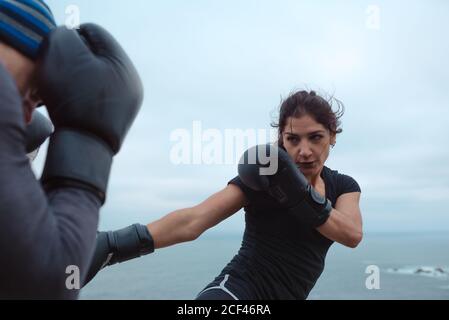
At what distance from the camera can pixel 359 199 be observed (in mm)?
2576

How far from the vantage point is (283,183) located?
2.15 metres

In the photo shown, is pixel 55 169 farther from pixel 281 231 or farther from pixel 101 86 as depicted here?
pixel 281 231

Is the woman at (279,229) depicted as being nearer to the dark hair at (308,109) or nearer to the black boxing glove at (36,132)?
the dark hair at (308,109)

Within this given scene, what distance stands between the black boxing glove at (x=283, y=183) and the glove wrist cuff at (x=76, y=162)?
1.29 metres

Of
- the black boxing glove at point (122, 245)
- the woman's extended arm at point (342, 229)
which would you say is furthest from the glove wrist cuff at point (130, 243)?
the woman's extended arm at point (342, 229)

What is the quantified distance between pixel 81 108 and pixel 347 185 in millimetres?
2072

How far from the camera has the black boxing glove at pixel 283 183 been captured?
2.14 metres

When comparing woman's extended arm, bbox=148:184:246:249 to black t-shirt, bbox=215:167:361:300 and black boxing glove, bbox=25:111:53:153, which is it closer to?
black t-shirt, bbox=215:167:361:300

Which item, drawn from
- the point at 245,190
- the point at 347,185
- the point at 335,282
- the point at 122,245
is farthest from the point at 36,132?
the point at 335,282

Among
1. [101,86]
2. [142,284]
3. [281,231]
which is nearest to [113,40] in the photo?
[101,86]

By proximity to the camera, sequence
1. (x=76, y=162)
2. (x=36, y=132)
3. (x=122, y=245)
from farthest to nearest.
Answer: (x=122, y=245)
(x=36, y=132)
(x=76, y=162)

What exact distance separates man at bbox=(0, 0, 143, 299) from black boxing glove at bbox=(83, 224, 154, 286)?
3.82ft

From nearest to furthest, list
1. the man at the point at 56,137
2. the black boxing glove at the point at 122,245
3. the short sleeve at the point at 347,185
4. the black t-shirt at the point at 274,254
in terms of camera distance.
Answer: the man at the point at 56,137, the black boxing glove at the point at 122,245, the black t-shirt at the point at 274,254, the short sleeve at the point at 347,185

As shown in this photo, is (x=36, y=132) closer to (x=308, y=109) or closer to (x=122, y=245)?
(x=122, y=245)
